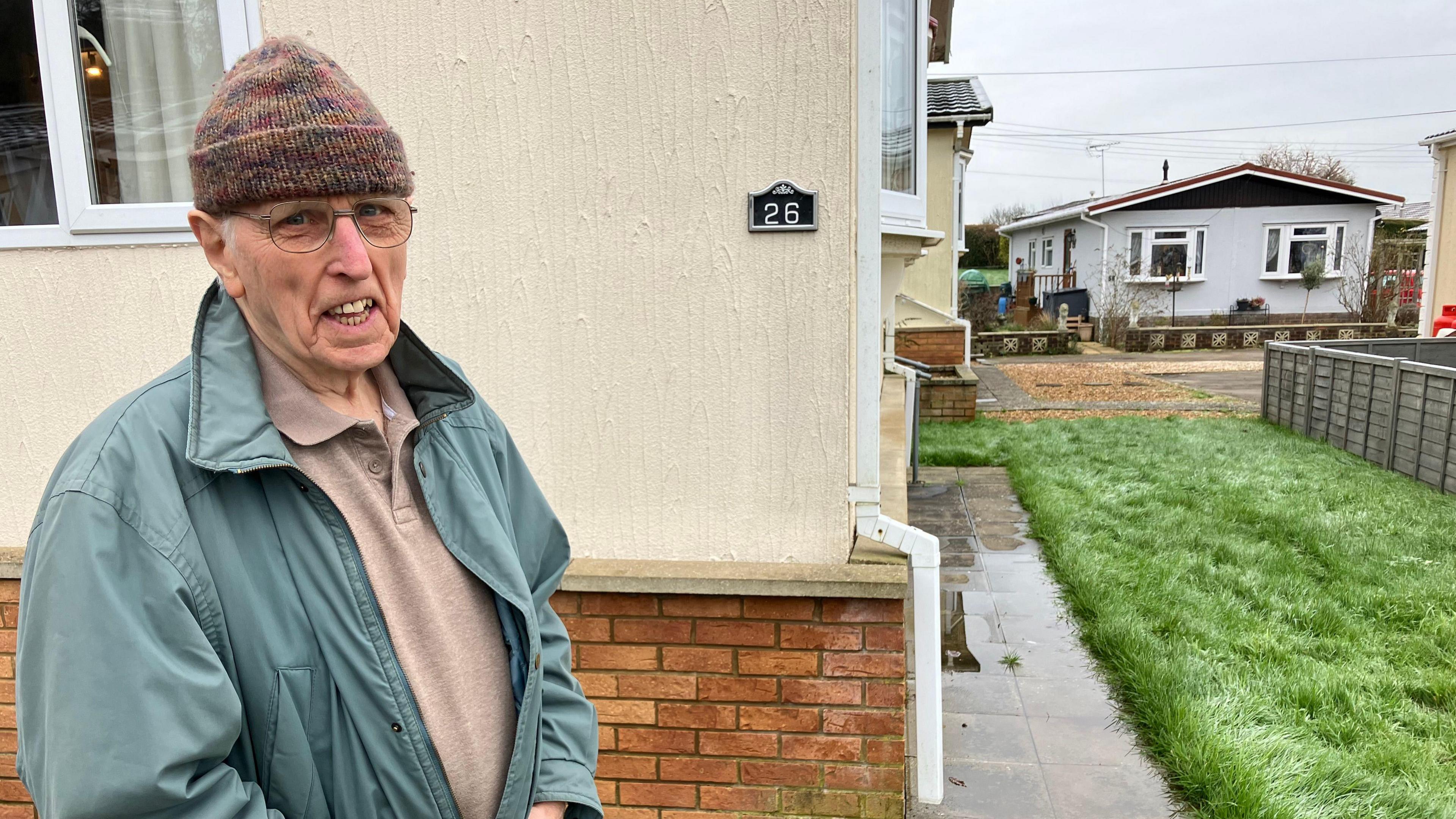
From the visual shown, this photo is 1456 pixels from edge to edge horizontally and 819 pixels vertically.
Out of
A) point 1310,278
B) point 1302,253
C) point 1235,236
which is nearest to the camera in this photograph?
point 1310,278

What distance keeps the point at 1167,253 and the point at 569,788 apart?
29618 mm

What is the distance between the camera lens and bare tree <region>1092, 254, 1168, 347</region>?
23.9 m

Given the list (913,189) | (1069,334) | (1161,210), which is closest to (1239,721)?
(913,189)

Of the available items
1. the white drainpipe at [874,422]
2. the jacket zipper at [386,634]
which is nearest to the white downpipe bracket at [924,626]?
the white drainpipe at [874,422]

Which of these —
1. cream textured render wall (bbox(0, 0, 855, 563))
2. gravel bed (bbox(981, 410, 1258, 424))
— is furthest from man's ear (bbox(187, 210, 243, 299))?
gravel bed (bbox(981, 410, 1258, 424))

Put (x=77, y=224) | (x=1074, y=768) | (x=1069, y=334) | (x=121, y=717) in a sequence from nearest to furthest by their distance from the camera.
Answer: (x=121, y=717) < (x=77, y=224) < (x=1074, y=768) < (x=1069, y=334)

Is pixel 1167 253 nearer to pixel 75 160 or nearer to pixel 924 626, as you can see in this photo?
pixel 924 626

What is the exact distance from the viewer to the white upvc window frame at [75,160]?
2619 mm

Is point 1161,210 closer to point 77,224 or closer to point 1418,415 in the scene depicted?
point 1418,415

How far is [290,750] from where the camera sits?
116 cm

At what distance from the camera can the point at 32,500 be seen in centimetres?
288

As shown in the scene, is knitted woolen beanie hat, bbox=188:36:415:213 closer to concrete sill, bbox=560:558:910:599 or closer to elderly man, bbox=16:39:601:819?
elderly man, bbox=16:39:601:819

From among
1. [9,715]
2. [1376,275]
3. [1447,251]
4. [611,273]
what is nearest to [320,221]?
[611,273]

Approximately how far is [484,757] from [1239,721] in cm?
347
